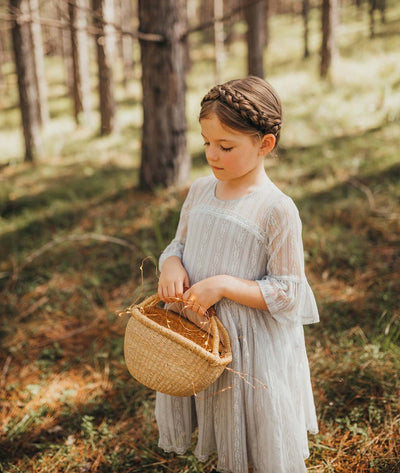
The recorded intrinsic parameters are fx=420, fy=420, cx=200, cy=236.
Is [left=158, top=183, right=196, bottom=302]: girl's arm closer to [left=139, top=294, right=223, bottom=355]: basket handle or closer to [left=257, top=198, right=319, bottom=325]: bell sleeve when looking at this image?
[left=139, top=294, right=223, bottom=355]: basket handle

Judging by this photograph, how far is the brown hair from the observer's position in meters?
1.49

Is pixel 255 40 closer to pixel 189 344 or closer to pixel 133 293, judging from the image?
pixel 133 293

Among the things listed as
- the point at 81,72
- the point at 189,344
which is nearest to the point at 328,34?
the point at 81,72

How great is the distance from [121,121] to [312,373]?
34.7 feet

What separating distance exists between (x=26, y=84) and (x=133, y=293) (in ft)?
20.7

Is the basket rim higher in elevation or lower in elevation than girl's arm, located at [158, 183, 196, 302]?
lower

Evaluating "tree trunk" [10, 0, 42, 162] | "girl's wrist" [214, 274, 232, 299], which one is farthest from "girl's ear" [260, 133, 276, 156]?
"tree trunk" [10, 0, 42, 162]

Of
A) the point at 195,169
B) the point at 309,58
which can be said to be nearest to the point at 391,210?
the point at 195,169

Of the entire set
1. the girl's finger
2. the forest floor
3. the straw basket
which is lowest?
the forest floor

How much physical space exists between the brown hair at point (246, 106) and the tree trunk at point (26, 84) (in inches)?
291

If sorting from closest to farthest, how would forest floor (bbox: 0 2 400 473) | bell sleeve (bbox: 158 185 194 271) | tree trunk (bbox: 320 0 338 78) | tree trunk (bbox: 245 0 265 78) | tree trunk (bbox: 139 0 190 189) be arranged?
bell sleeve (bbox: 158 185 194 271)
forest floor (bbox: 0 2 400 473)
tree trunk (bbox: 139 0 190 189)
tree trunk (bbox: 245 0 265 78)
tree trunk (bbox: 320 0 338 78)

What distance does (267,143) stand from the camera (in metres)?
1.61

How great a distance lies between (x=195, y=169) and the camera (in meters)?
6.55

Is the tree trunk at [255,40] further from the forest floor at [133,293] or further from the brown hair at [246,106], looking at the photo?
the brown hair at [246,106]
